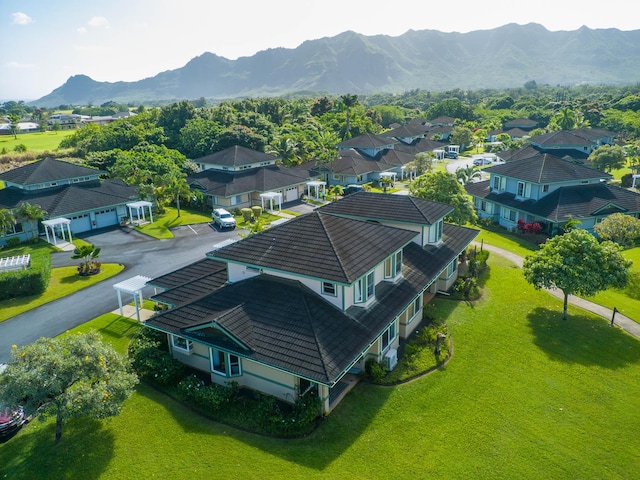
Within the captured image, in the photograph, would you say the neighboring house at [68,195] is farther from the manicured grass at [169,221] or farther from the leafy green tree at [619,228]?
the leafy green tree at [619,228]

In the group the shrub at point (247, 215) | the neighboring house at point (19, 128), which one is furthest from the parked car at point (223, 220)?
the neighboring house at point (19, 128)

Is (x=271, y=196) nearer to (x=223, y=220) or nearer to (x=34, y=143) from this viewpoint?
(x=223, y=220)

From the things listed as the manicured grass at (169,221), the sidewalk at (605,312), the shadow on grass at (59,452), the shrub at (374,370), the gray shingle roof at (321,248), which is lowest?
the sidewalk at (605,312)

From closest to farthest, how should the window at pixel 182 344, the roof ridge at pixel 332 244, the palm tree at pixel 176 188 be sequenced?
the roof ridge at pixel 332 244
the window at pixel 182 344
the palm tree at pixel 176 188

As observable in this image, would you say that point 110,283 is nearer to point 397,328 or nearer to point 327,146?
point 397,328

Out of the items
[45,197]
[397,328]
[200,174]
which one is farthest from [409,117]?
[397,328]

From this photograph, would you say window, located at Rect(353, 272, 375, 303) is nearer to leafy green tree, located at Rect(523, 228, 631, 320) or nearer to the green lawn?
the green lawn
